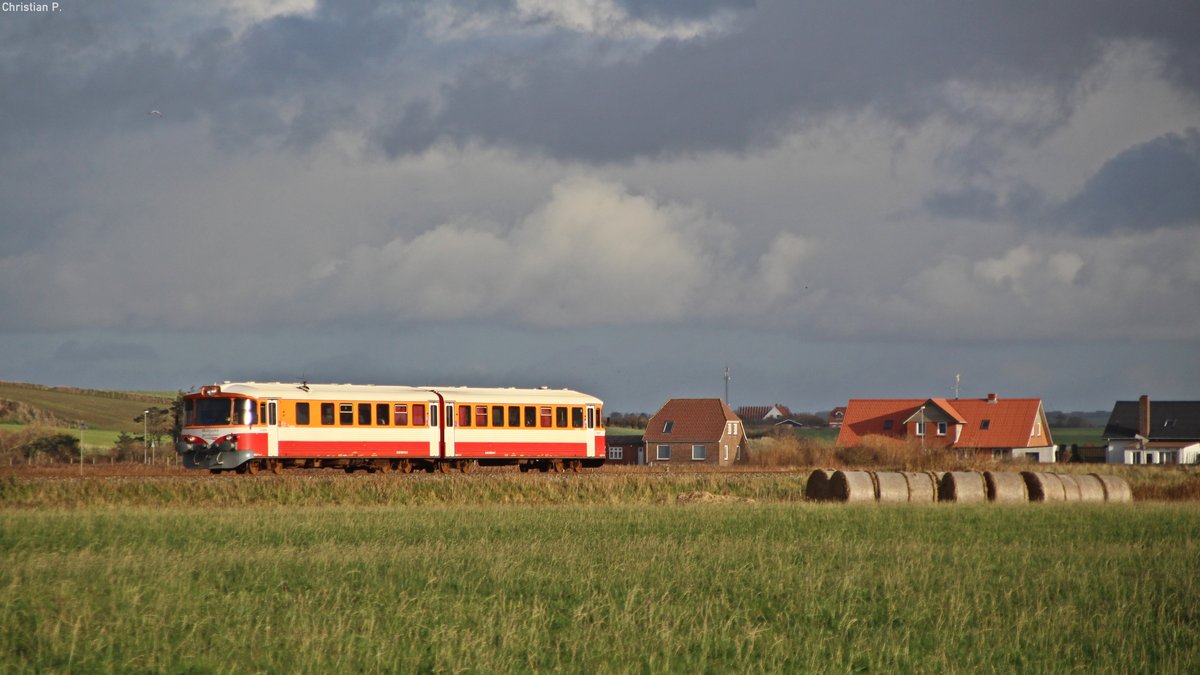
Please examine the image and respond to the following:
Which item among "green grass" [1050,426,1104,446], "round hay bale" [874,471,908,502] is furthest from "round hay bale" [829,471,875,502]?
"green grass" [1050,426,1104,446]

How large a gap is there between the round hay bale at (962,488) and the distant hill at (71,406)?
2254 inches

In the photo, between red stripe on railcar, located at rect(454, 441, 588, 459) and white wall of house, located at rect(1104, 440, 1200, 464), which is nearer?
red stripe on railcar, located at rect(454, 441, 588, 459)

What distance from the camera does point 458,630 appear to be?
1480cm

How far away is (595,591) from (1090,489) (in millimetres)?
26369

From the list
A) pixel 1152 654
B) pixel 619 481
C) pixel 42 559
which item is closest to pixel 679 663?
pixel 1152 654

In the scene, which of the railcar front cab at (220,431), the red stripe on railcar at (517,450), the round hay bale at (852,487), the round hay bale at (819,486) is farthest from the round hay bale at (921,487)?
the railcar front cab at (220,431)

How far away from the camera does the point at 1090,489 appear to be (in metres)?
39.5

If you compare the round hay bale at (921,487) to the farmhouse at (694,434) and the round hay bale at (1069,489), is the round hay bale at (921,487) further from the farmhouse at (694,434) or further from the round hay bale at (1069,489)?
the farmhouse at (694,434)

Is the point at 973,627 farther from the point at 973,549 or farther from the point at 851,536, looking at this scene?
the point at 851,536

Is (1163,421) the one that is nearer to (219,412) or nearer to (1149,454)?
(1149,454)

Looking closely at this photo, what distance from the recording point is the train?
4231 cm

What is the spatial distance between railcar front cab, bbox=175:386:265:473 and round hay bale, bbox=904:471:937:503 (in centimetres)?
2033

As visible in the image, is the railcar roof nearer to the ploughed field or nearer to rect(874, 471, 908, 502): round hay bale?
the ploughed field

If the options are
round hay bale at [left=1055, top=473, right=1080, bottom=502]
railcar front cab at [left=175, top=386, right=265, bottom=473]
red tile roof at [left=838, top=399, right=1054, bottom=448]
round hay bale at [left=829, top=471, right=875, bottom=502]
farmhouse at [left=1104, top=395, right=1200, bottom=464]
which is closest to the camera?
round hay bale at [left=829, top=471, right=875, bottom=502]
